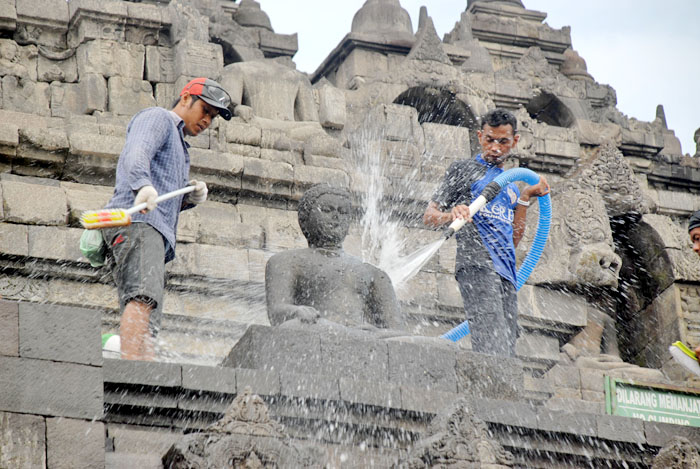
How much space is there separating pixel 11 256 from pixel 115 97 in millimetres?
2898

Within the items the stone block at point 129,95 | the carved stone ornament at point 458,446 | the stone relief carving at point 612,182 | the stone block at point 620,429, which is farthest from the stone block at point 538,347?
the carved stone ornament at point 458,446

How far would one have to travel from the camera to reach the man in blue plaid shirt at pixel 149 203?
8.95 m

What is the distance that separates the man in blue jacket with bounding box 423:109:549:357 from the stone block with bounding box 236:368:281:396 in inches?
106

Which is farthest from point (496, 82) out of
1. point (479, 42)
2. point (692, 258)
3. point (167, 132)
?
point (167, 132)

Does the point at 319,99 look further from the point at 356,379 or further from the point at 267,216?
the point at 356,379

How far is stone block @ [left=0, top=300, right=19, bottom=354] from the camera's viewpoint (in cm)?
749

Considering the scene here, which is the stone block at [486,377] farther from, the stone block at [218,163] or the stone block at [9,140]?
the stone block at [9,140]

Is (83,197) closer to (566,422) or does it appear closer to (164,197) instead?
(164,197)

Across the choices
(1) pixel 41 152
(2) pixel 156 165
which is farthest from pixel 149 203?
(1) pixel 41 152

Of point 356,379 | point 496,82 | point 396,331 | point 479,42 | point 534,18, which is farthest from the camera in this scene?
point 534,18

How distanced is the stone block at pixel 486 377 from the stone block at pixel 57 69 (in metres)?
7.32

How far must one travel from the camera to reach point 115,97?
1484 centimetres

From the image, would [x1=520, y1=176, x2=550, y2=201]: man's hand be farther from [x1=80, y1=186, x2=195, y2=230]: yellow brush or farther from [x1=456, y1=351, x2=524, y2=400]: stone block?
[x1=80, y1=186, x2=195, y2=230]: yellow brush

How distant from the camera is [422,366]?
9.01 m
